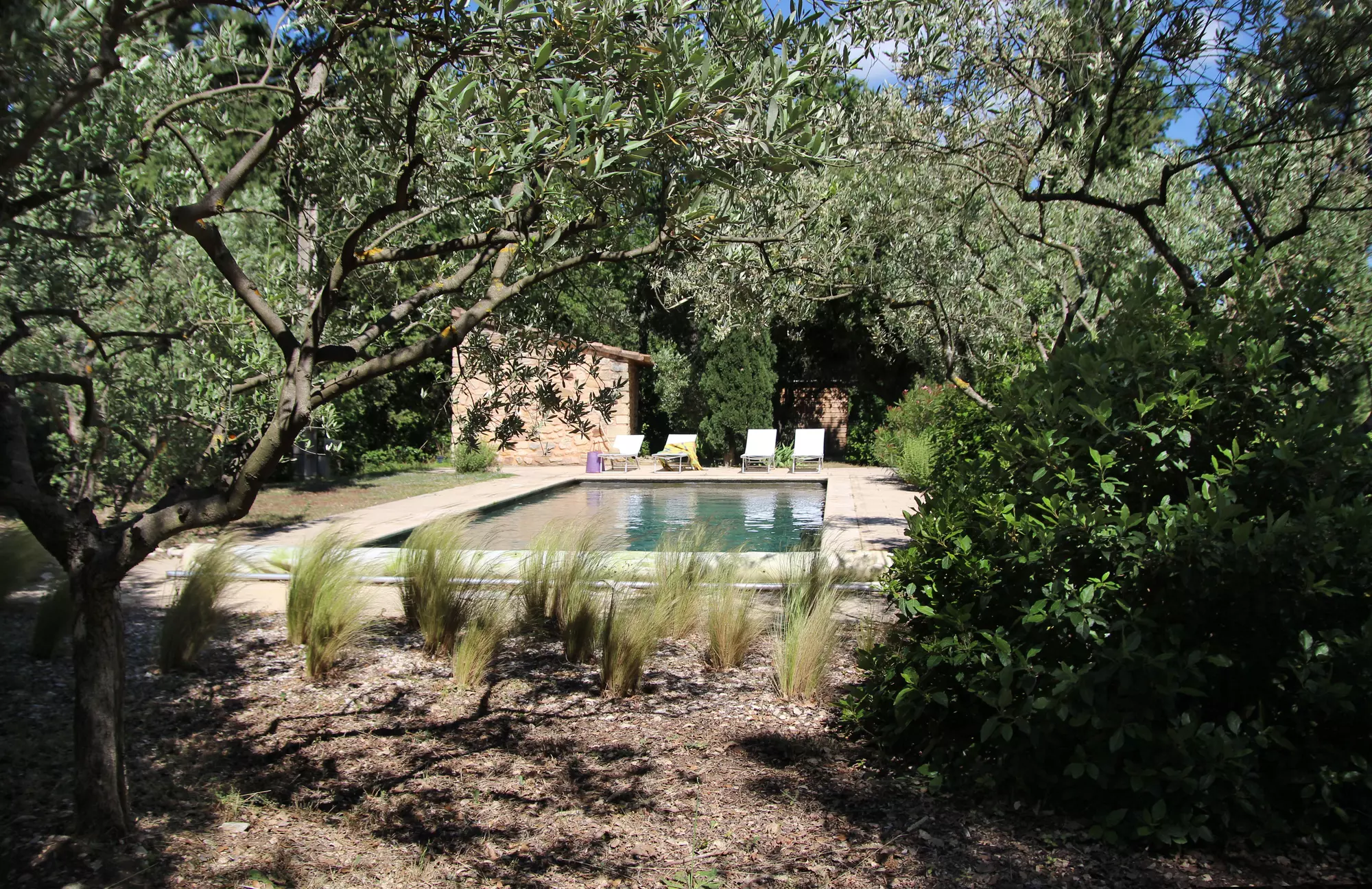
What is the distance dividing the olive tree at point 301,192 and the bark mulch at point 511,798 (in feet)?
1.53

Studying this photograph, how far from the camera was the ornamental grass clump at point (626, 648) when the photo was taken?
442cm

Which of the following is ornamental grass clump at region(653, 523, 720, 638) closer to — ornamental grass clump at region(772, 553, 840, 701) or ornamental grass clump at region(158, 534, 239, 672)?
ornamental grass clump at region(772, 553, 840, 701)

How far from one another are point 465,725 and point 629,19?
3071 mm

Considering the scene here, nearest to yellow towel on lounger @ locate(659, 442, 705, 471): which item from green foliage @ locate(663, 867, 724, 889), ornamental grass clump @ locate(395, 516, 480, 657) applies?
ornamental grass clump @ locate(395, 516, 480, 657)

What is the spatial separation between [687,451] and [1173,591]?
1575cm

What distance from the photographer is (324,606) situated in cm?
479

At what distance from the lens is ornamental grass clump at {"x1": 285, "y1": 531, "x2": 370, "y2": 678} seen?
4629 mm

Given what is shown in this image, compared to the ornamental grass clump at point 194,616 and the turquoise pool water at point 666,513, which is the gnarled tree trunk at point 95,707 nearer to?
the ornamental grass clump at point 194,616

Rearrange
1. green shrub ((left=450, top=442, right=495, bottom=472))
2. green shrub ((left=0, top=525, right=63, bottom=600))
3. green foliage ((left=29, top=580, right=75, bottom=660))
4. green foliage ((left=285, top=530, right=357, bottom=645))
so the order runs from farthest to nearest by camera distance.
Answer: green shrub ((left=450, top=442, right=495, bottom=472)), green shrub ((left=0, top=525, right=63, bottom=600)), green foliage ((left=285, top=530, right=357, bottom=645)), green foliage ((left=29, top=580, right=75, bottom=660))

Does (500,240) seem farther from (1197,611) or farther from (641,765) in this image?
(1197,611)

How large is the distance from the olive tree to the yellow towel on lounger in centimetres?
1387

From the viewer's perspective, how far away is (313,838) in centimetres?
296

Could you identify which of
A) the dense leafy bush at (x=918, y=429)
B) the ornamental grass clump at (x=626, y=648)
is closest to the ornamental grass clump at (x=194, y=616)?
the ornamental grass clump at (x=626, y=648)

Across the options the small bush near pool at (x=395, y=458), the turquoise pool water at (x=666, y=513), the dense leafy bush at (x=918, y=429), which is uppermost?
the dense leafy bush at (x=918, y=429)
